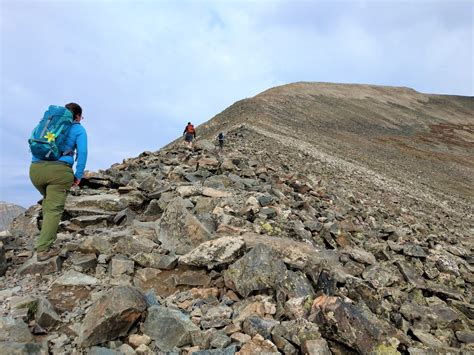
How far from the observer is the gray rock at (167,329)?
425 centimetres

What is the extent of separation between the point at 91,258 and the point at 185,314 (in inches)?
87.6

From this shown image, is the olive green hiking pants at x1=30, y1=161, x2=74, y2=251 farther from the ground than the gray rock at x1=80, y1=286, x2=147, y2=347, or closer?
farther from the ground

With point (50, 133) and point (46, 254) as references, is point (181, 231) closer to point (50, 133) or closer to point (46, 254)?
point (46, 254)

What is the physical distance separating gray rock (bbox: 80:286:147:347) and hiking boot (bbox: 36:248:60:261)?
243 cm

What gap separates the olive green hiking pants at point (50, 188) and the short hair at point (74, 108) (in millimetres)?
995

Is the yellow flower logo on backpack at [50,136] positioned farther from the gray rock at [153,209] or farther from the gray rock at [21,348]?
the gray rock at [21,348]

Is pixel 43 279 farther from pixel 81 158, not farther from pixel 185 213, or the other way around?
pixel 185 213

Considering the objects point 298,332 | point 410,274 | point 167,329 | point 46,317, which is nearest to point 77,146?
point 46,317

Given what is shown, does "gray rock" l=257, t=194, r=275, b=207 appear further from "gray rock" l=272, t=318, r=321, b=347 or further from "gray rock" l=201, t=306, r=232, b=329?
"gray rock" l=272, t=318, r=321, b=347

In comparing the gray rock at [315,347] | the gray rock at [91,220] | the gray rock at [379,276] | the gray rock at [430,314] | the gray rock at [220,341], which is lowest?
the gray rock at [430,314]

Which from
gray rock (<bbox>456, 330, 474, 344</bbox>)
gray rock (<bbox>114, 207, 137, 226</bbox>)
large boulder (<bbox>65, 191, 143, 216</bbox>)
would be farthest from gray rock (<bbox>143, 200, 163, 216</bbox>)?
gray rock (<bbox>456, 330, 474, 344</bbox>)

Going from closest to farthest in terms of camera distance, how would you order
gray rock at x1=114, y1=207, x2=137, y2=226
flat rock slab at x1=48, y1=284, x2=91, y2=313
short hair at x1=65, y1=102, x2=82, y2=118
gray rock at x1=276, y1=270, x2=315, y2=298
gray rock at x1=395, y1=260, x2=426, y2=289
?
flat rock slab at x1=48, y1=284, x2=91, y2=313 < gray rock at x1=276, y1=270, x2=315, y2=298 < short hair at x1=65, y1=102, x2=82, y2=118 < gray rock at x1=395, y1=260, x2=426, y2=289 < gray rock at x1=114, y1=207, x2=137, y2=226

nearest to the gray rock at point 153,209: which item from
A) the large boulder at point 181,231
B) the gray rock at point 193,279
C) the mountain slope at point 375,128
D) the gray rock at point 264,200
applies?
the large boulder at point 181,231

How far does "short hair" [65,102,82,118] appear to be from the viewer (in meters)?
6.64
